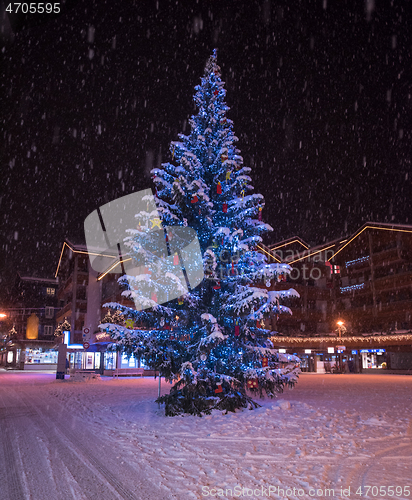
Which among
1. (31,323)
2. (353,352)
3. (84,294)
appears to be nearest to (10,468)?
(353,352)

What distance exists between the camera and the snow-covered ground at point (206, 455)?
4.89 metres

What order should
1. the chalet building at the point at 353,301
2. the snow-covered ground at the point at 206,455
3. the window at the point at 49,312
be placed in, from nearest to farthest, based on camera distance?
the snow-covered ground at the point at 206,455
the chalet building at the point at 353,301
the window at the point at 49,312

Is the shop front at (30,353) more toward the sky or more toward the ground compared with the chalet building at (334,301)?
more toward the ground

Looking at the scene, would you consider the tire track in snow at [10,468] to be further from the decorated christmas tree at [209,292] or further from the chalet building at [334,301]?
the chalet building at [334,301]

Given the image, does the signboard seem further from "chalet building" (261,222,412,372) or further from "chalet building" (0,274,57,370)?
"chalet building" (261,222,412,372)

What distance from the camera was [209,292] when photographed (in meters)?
11.9

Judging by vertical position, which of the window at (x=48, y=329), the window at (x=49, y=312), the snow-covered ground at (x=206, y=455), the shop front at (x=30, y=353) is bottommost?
the shop front at (x=30, y=353)

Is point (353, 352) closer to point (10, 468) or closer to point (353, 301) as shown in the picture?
point (353, 301)

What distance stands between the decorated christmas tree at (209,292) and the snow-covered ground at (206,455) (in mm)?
1002

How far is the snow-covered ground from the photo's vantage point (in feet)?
16.1

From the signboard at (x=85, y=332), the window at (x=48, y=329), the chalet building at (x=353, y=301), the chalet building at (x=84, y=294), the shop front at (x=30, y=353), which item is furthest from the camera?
the window at (x=48, y=329)

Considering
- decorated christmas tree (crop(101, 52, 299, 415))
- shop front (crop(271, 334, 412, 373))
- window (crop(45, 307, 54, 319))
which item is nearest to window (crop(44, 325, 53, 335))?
window (crop(45, 307, 54, 319))

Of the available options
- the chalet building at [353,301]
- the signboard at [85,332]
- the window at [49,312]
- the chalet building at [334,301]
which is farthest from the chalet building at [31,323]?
the chalet building at [353,301]

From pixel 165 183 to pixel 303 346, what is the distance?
35.9 metres
